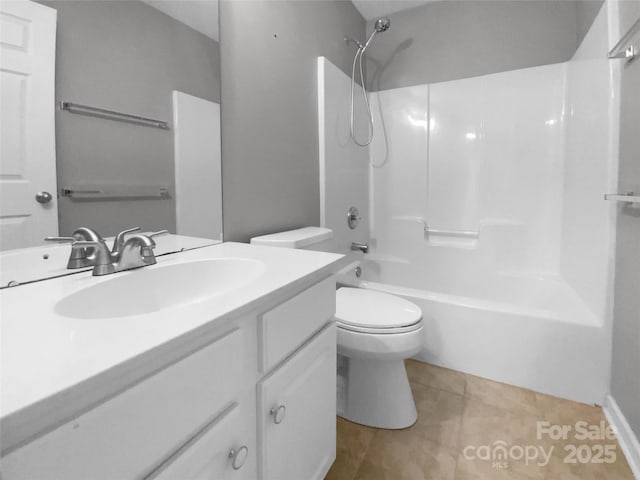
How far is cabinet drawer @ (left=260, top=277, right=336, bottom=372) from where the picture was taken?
711 mm

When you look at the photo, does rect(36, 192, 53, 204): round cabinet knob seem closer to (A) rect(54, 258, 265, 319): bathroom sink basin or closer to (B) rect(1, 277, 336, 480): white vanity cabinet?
(A) rect(54, 258, 265, 319): bathroom sink basin

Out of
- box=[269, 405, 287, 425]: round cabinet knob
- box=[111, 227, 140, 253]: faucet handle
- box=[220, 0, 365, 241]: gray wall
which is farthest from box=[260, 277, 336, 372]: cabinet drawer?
box=[220, 0, 365, 241]: gray wall

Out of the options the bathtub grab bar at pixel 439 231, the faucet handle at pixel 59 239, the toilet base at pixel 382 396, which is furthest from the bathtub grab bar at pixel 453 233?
the faucet handle at pixel 59 239

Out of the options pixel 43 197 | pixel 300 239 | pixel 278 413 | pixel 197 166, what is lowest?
pixel 278 413

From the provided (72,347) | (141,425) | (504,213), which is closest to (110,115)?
(72,347)

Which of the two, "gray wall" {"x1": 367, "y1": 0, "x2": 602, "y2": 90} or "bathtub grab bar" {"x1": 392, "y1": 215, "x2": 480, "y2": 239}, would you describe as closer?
"gray wall" {"x1": 367, "y1": 0, "x2": 602, "y2": 90}

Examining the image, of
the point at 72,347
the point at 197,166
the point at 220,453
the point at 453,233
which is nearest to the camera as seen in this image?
the point at 72,347

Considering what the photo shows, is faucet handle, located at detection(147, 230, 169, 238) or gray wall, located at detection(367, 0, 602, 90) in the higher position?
gray wall, located at detection(367, 0, 602, 90)

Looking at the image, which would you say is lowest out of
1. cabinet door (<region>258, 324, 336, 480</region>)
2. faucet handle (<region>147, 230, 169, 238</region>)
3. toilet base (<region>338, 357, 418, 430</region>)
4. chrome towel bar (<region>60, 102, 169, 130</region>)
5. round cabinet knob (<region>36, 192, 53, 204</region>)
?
toilet base (<region>338, 357, 418, 430</region>)

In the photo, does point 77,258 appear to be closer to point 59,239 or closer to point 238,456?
point 59,239

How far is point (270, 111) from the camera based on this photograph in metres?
1.51

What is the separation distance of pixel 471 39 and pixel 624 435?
221cm

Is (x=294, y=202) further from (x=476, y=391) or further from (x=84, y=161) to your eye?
(x=476, y=391)

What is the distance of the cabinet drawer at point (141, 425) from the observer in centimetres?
35
